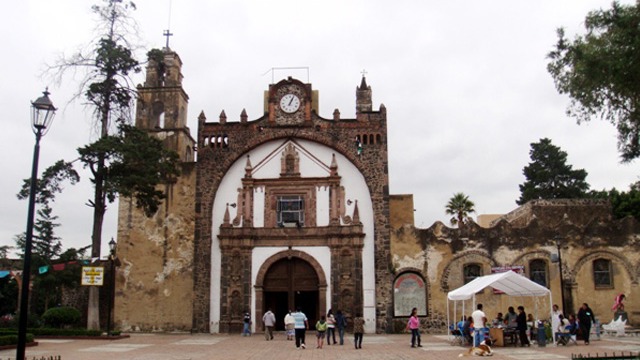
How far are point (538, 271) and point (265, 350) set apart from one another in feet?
51.6

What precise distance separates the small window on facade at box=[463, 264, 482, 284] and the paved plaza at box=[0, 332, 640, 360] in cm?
606

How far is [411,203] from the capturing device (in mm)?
32344

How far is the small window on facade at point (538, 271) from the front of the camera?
29.5 metres

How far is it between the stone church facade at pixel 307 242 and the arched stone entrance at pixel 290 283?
0.05 m

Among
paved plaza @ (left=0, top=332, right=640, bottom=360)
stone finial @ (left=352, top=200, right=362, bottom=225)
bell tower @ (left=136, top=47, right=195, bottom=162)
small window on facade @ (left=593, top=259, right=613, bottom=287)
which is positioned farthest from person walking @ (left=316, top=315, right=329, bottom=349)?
bell tower @ (left=136, top=47, right=195, bottom=162)

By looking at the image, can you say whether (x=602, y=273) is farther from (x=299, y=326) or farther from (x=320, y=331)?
(x=299, y=326)

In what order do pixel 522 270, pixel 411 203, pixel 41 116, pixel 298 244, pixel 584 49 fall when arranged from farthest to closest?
pixel 411 203
pixel 298 244
pixel 522 270
pixel 584 49
pixel 41 116

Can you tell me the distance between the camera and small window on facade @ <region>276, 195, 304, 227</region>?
3067cm

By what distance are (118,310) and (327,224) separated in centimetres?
1142

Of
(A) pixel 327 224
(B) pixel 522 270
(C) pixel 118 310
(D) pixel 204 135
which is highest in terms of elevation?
(D) pixel 204 135

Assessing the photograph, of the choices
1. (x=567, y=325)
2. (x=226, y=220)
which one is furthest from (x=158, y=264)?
(x=567, y=325)

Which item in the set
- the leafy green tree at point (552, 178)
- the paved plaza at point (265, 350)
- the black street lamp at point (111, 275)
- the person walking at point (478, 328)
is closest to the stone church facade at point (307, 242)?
the black street lamp at point (111, 275)

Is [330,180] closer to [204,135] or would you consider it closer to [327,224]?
[327,224]

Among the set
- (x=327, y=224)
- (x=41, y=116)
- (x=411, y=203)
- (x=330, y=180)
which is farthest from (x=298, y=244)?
(x=41, y=116)
